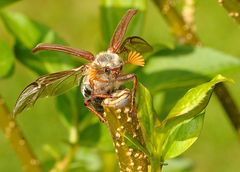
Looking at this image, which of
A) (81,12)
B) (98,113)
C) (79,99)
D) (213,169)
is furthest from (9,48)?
(81,12)

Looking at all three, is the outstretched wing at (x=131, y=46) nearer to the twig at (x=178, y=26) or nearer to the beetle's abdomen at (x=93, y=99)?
the beetle's abdomen at (x=93, y=99)

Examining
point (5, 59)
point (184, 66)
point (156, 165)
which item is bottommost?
point (156, 165)

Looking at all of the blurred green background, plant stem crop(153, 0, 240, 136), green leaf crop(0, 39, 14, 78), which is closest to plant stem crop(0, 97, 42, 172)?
green leaf crop(0, 39, 14, 78)

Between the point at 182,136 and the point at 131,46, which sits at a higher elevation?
the point at 131,46

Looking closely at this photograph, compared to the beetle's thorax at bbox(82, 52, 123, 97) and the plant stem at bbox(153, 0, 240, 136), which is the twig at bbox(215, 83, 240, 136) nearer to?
the plant stem at bbox(153, 0, 240, 136)

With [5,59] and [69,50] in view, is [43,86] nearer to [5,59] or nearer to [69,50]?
[69,50]

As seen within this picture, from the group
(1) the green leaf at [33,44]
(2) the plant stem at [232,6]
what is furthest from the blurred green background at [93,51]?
(2) the plant stem at [232,6]

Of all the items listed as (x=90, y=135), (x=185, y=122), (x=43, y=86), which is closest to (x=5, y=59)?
(x=90, y=135)

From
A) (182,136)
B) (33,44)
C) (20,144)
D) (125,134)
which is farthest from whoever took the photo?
(33,44)

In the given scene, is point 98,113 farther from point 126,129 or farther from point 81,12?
point 81,12
